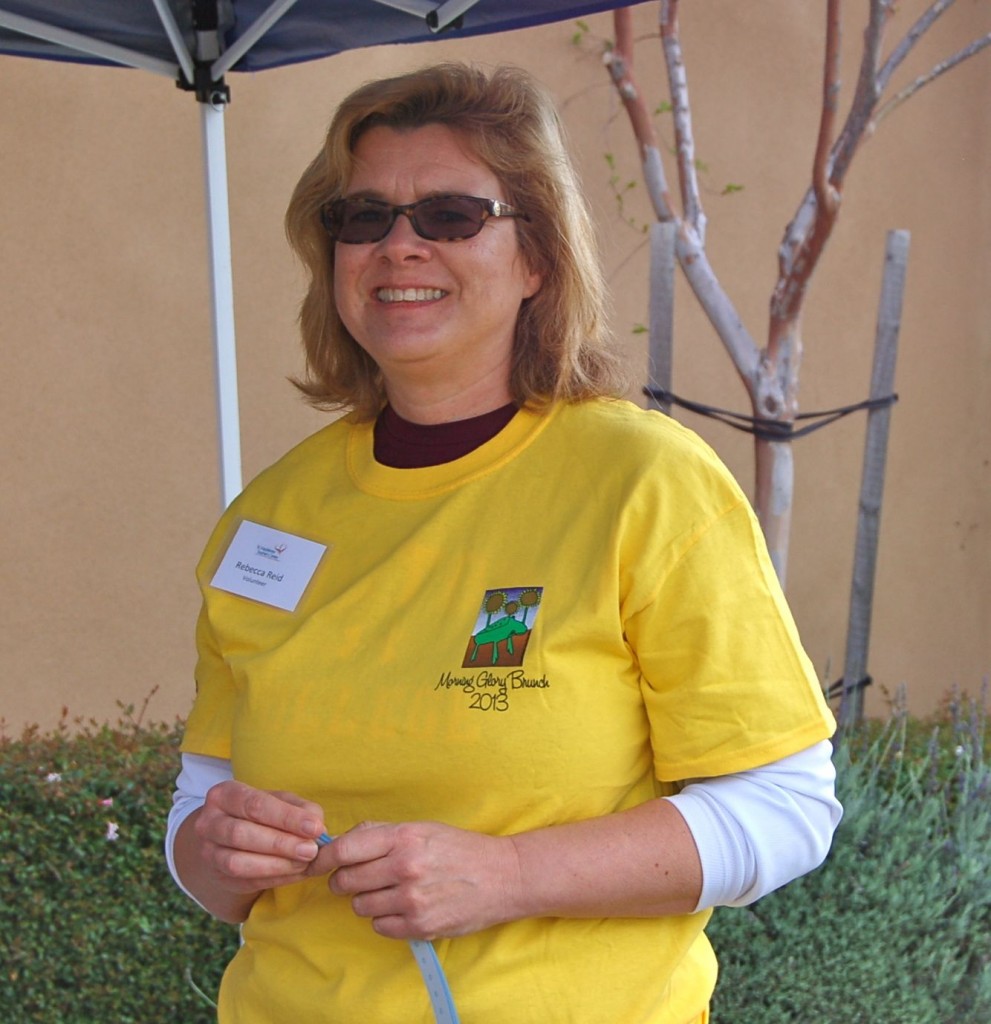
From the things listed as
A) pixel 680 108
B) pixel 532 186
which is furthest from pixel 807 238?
pixel 532 186

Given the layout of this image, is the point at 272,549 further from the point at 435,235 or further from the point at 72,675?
the point at 72,675

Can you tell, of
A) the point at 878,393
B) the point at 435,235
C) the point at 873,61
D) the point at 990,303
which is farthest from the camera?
the point at 990,303

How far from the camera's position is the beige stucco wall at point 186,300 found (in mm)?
4395

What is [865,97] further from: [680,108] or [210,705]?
[210,705]

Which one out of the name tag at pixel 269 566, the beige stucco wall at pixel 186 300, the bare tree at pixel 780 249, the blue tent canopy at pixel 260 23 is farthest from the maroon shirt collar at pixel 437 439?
the beige stucco wall at pixel 186 300

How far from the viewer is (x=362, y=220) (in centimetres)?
163

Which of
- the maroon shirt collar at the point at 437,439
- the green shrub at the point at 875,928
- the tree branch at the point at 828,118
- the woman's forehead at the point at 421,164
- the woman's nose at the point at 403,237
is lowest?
the green shrub at the point at 875,928

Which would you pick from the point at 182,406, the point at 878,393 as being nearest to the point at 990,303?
the point at 878,393

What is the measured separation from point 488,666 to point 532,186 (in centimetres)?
62

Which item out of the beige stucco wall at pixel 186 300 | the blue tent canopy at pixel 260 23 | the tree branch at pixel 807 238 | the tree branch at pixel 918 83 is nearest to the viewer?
the blue tent canopy at pixel 260 23

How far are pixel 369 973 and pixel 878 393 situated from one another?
306cm

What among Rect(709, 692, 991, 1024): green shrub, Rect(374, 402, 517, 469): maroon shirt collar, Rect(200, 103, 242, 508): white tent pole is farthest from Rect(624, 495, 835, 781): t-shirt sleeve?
Rect(709, 692, 991, 1024): green shrub

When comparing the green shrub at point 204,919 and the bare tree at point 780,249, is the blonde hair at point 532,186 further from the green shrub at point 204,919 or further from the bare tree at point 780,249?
the bare tree at point 780,249

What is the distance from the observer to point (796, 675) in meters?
1.33
